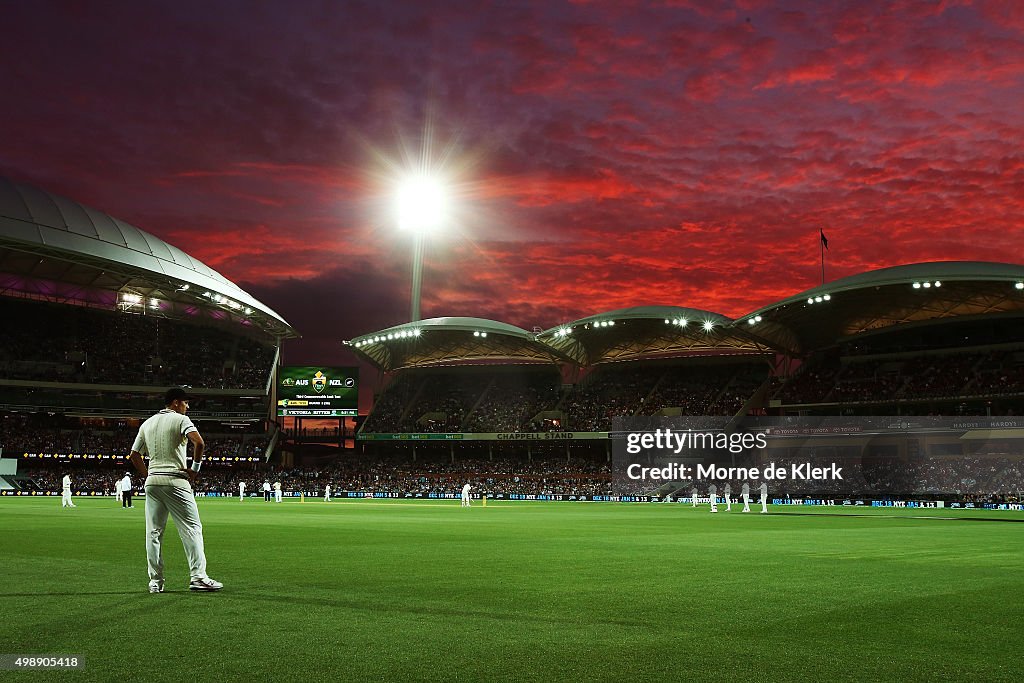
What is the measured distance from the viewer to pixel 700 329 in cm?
7912

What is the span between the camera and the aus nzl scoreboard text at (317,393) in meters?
88.9

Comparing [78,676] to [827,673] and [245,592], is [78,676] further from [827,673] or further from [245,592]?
[827,673]

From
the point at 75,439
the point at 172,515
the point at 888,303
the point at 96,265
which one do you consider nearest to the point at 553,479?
the point at 888,303

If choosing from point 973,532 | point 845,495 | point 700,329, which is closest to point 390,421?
point 700,329

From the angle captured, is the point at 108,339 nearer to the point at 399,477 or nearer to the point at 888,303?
the point at 399,477

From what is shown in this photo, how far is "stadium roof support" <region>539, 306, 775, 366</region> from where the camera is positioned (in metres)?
75.8

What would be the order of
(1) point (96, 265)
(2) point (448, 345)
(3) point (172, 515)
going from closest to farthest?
1. (3) point (172, 515)
2. (1) point (96, 265)
3. (2) point (448, 345)

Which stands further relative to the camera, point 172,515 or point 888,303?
point 888,303

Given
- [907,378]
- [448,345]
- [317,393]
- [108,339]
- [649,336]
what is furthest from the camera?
[448,345]

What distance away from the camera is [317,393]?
293 feet

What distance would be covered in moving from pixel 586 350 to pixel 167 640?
83.1 metres
